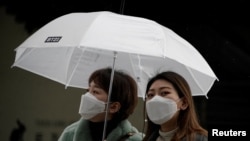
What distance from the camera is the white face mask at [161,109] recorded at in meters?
3.27

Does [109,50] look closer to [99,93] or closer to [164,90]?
[99,93]

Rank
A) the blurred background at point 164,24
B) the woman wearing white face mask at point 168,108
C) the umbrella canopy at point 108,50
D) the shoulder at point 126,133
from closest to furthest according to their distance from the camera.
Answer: the umbrella canopy at point 108,50, the woman wearing white face mask at point 168,108, the shoulder at point 126,133, the blurred background at point 164,24

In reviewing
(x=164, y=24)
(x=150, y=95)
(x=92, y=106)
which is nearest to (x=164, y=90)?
(x=150, y=95)

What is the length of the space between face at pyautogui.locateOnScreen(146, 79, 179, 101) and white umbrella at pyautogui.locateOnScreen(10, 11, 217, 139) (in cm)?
21

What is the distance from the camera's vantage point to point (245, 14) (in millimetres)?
5836

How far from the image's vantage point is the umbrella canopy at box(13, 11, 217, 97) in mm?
3051

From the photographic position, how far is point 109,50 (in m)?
3.44

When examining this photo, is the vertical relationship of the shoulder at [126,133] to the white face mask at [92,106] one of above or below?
below

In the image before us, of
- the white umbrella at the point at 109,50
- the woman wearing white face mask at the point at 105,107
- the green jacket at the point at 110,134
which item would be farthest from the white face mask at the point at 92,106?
the white umbrella at the point at 109,50

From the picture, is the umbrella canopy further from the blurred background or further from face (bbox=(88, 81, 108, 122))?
the blurred background

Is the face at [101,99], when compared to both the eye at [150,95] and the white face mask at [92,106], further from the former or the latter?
the eye at [150,95]

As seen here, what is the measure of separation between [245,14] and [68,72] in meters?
2.71

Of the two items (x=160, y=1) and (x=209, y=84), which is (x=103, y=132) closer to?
(x=209, y=84)

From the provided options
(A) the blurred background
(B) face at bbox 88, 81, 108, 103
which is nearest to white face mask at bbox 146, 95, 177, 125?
(B) face at bbox 88, 81, 108, 103
